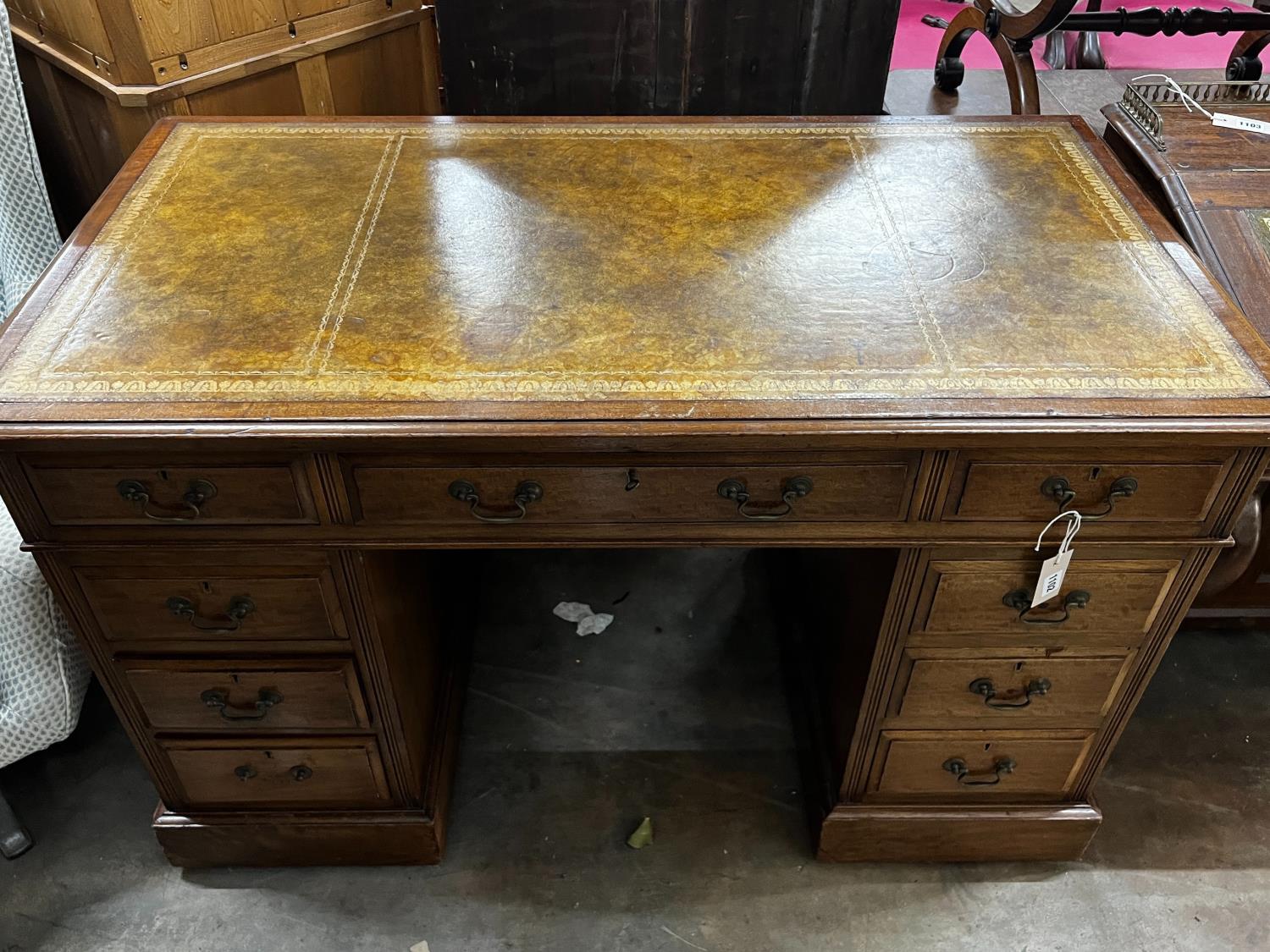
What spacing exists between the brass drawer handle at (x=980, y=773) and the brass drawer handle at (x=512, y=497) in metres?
0.83

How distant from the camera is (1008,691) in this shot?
57.3 inches

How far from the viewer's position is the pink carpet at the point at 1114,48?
3.59 metres

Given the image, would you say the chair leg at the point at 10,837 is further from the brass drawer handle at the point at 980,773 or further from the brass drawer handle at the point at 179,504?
the brass drawer handle at the point at 980,773

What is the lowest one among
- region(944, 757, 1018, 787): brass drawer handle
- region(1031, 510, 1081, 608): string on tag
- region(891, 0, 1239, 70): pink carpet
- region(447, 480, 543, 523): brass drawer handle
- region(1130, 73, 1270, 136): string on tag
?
region(944, 757, 1018, 787): brass drawer handle

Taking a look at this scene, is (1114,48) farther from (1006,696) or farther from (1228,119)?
(1006,696)

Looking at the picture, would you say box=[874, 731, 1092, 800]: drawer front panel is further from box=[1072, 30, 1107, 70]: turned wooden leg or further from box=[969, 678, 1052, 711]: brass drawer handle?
box=[1072, 30, 1107, 70]: turned wooden leg

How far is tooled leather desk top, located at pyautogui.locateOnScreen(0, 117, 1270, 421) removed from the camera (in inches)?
44.6

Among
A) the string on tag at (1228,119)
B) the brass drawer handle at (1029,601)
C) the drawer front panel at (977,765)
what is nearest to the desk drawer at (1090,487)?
the brass drawer handle at (1029,601)

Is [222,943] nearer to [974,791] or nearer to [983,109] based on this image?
[974,791]

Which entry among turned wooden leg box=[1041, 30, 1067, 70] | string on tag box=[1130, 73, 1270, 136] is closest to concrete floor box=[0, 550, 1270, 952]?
string on tag box=[1130, 73, 1270, 136]

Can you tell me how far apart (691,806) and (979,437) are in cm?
99

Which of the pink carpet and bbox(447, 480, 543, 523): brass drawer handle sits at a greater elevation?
bbox(447, 480, 543, 523): brass drawer handle

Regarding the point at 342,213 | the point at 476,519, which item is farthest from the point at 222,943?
the point at 342,213

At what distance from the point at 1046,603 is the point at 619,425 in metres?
0.67
